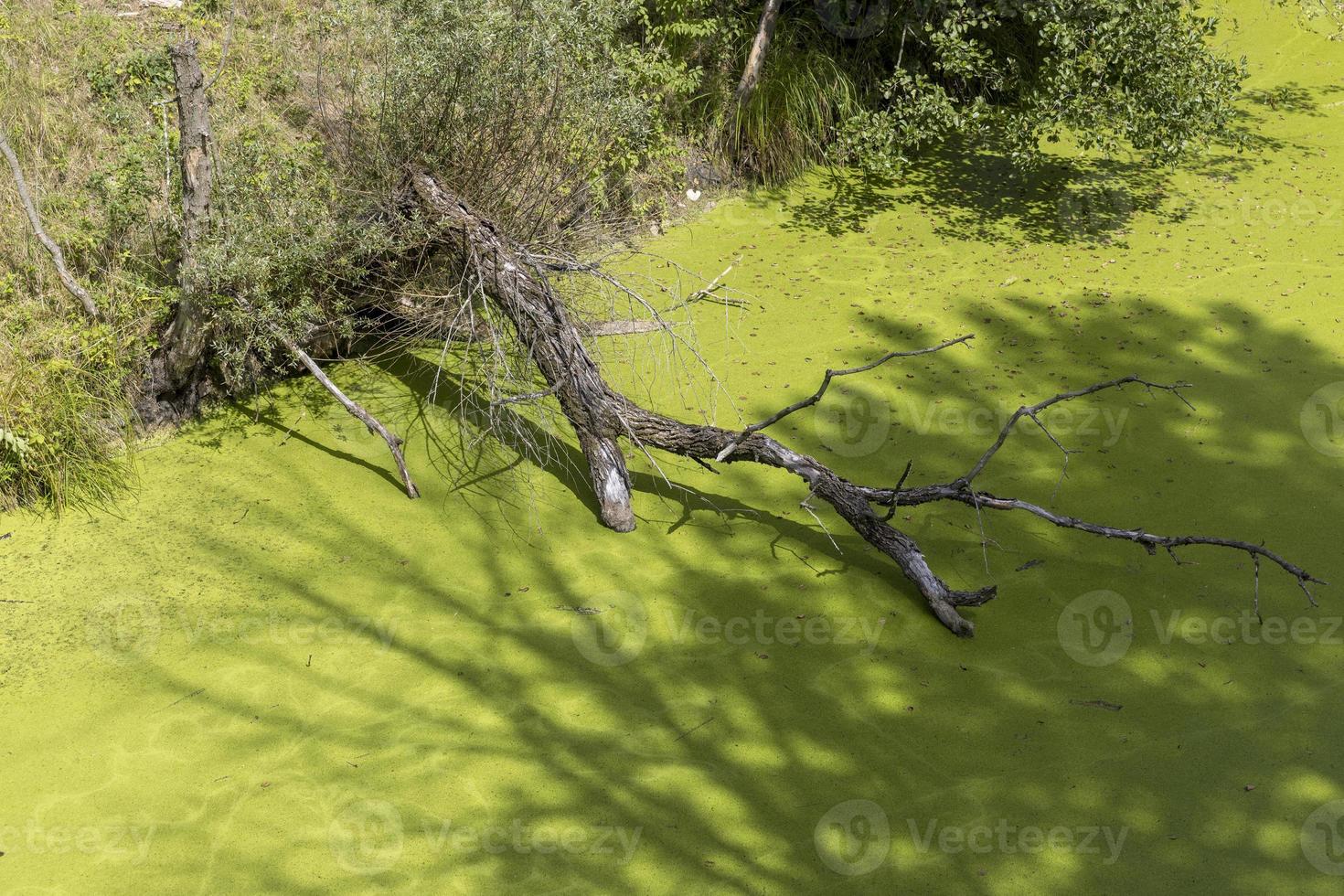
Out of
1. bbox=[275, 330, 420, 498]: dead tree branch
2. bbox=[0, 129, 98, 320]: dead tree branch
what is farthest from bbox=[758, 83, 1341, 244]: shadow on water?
bbox=[0, 129, 98, 320]: dead tree branch

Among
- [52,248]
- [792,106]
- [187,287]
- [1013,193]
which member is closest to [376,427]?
[187,287]

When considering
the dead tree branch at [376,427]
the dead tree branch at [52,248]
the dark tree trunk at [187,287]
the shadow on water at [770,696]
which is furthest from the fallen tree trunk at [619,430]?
the dead tree branch at [52,248]

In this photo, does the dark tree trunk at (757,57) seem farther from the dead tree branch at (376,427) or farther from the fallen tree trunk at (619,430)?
the dead tree branch at (376,427)

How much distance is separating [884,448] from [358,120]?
338cm

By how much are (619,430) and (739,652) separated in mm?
1309

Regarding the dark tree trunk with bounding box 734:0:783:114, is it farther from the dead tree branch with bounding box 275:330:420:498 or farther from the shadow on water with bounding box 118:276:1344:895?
the dead tree branch with bounding box 275:330:420:498

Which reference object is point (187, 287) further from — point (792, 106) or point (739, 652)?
point (792, 106)

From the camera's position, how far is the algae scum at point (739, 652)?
448cm

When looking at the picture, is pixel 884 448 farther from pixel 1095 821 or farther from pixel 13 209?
pixel 13 209

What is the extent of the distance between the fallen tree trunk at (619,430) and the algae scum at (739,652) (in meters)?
0.20

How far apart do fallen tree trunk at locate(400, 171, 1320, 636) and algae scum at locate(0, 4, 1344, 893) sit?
0.65 feet

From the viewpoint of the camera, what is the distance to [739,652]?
5.41m

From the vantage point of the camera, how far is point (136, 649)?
17.6ft

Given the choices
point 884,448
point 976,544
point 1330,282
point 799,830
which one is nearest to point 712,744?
point 799,830
